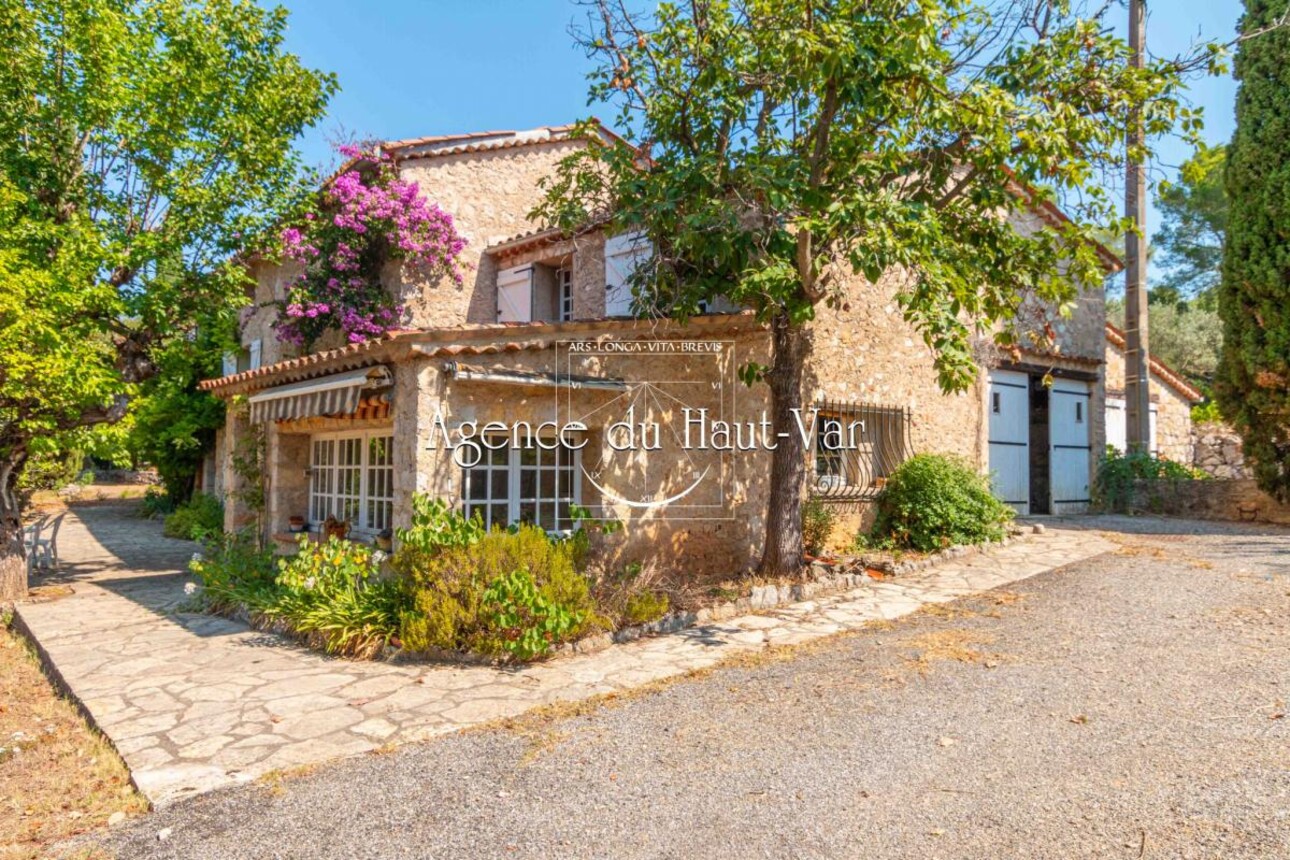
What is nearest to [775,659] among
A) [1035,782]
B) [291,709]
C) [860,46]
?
[1035,782]

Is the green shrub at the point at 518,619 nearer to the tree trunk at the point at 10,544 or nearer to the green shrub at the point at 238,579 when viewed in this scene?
the green shrub at the point at 238,579

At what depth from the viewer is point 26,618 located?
9820 millimetres

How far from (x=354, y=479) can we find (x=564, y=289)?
7233mm

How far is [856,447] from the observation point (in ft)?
44.1

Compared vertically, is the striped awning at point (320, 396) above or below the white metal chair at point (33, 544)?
above

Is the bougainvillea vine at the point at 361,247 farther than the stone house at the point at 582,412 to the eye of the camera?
Yes

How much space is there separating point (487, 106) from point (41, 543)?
12.8 meters

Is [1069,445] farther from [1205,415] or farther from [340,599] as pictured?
[340,599]

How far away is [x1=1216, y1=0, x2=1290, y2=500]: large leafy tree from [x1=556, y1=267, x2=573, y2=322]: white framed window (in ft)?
46.3

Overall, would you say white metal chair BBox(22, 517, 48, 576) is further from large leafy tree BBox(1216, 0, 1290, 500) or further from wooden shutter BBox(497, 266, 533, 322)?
large leafy tree BBox(1216, 0, 1290, 500)

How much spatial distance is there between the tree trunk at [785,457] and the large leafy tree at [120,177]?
9.09 meters

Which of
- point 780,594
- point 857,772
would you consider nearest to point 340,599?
point 780,594

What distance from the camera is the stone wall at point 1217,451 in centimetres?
2223

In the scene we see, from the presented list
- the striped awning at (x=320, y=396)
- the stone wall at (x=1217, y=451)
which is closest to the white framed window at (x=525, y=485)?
the striped awning at (x=320, y=396)
